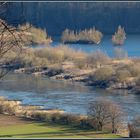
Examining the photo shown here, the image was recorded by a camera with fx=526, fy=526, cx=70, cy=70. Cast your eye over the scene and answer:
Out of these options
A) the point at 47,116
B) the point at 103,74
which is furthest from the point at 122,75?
the point at 47,116

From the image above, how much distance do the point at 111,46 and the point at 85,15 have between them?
245 inches

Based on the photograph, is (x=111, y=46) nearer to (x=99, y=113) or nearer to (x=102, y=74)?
(x=102, y=74)

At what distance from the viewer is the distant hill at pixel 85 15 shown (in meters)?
30.3

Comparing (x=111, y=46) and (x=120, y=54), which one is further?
(x=111, y=46)

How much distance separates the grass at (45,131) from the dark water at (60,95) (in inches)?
20.1

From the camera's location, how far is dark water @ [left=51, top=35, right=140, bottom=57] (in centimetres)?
2209

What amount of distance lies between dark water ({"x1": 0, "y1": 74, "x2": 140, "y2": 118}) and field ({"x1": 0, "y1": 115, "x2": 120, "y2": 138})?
1.68 feet

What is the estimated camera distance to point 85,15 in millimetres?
30844

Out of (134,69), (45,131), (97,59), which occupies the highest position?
→ (97,59)

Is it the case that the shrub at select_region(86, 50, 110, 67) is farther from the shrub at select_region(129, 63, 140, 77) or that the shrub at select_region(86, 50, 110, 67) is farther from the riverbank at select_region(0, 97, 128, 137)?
the riverbank at select_region(0, 97, 128, 137)

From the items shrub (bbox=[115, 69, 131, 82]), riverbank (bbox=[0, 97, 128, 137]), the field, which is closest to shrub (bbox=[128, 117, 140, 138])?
the field

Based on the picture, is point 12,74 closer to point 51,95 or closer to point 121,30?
point 51,95

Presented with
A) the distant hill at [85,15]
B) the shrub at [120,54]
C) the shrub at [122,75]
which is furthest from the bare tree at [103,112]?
the distant hill at [85,15]

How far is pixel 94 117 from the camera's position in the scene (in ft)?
36.8
